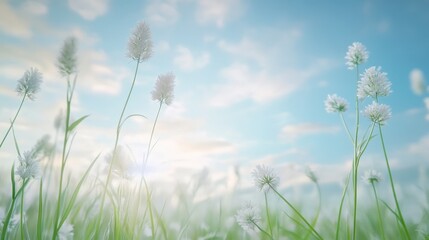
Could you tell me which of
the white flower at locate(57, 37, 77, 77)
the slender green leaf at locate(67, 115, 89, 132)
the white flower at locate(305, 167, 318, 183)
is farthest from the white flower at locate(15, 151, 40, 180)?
the white flower at locate(305, 167, 318, 183)

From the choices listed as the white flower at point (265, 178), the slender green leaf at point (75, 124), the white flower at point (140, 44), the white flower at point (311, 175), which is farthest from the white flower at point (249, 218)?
the white flower at point (311, 175)

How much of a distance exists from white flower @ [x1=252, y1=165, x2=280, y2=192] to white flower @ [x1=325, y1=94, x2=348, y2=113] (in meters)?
0.79

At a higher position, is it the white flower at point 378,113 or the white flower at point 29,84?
the white flower at point 29,84

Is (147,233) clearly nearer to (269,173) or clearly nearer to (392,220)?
(269,173)

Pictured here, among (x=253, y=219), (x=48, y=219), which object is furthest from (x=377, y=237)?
(x=48, y=219)

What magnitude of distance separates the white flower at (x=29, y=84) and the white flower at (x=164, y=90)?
0.91 meters

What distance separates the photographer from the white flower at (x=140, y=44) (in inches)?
99.2

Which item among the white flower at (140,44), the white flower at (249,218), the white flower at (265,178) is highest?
the white flower at (140,44)

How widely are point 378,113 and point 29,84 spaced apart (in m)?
2.46

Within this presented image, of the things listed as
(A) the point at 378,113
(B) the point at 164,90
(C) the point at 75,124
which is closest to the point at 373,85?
(A) the point at 378,113

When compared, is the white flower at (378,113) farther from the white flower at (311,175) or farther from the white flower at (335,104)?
the white flower at (311,175)

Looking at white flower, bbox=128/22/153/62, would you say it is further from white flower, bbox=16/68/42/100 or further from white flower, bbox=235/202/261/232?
white flower, bbox=235/202/261/232

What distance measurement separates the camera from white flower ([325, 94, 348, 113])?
8.50ft

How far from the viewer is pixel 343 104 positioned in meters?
2.59
